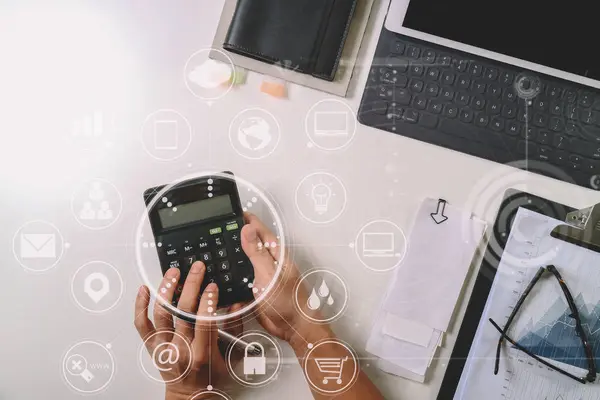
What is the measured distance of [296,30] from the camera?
703mm

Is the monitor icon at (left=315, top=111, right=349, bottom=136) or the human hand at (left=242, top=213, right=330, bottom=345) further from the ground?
the monitor icon at (left=315, top=111, right=349, bottom=136)

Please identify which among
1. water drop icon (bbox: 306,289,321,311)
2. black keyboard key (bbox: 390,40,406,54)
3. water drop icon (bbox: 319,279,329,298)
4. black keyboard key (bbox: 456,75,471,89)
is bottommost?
water drop icon (bbox: 306,289,321,311)

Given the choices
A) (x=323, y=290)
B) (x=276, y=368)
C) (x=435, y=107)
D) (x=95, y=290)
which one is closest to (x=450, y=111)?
(x=435, y=107)

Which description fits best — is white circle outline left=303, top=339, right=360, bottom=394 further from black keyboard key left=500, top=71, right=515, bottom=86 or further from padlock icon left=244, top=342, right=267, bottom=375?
black keyboard key left=500, top=71, right=515, bottom=86

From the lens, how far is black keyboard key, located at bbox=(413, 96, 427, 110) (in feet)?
2.35

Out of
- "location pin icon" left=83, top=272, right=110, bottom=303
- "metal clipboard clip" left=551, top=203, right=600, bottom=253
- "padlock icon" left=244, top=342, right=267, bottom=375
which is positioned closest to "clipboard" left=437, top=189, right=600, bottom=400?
"metal clipboard clip" left=551, top=203, right=600, bottom=253

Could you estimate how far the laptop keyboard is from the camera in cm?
71

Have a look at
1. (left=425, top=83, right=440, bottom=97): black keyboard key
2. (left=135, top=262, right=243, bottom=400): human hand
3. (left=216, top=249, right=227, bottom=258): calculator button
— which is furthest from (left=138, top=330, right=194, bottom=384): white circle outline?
(left=425, top=83, right=440, bottom=97): black keyboard key

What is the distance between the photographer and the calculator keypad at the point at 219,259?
0.69 meters

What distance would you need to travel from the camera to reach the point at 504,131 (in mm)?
710

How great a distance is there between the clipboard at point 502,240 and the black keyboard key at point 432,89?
0.49 ft

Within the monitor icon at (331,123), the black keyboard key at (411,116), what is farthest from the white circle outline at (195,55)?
the black keyboard key at (411,116)

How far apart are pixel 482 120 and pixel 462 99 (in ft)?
0.12

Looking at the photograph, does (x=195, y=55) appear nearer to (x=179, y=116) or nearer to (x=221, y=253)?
(x=179, y=116)
